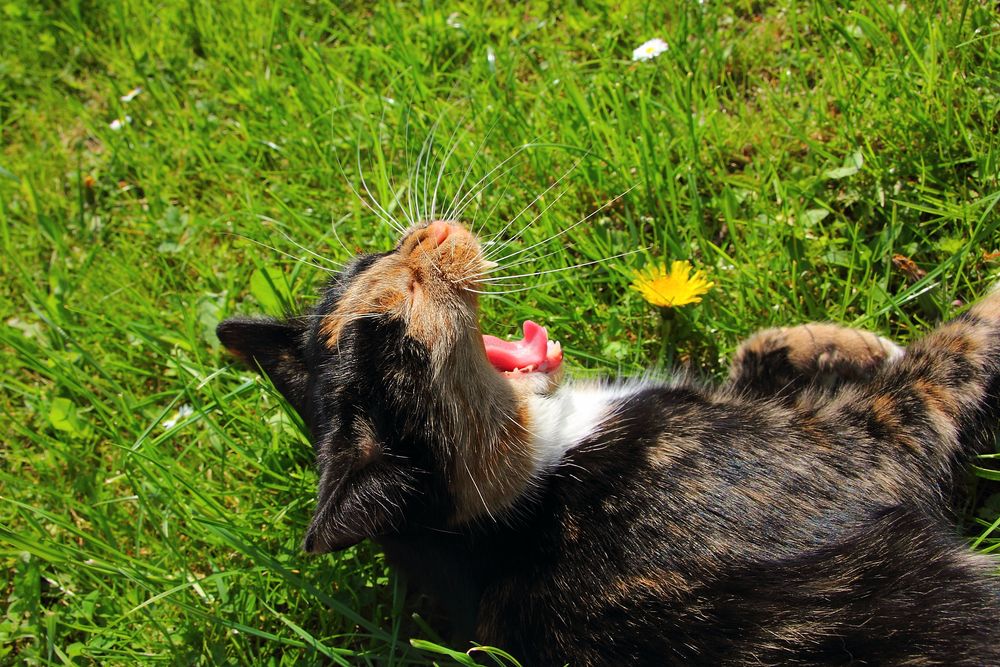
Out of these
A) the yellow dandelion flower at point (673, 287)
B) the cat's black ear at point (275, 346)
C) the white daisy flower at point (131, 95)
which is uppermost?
the white daisy flower at point (131, 95)

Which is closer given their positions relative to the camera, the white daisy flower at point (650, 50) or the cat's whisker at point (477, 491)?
the cat's whisker at point (477, 491)

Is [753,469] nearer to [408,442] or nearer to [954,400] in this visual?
[954,400]

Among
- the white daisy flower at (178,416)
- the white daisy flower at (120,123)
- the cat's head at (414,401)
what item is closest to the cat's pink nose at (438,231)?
the cat's head at (414,401)

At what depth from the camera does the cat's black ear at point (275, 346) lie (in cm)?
279

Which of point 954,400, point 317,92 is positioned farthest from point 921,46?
point 317,92

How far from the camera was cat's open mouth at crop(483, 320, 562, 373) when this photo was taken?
2836mm

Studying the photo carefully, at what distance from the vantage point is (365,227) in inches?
147

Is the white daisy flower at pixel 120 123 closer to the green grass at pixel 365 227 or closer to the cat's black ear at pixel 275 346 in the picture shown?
the green grass at pixel 365 227

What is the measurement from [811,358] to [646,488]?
86cm

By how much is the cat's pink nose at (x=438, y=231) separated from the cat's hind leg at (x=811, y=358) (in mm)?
1118

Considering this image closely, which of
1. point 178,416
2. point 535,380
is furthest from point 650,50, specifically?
point 178,416

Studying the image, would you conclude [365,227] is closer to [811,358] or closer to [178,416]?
[178,416]

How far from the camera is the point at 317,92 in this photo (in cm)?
417

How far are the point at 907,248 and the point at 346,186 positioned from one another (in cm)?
242
